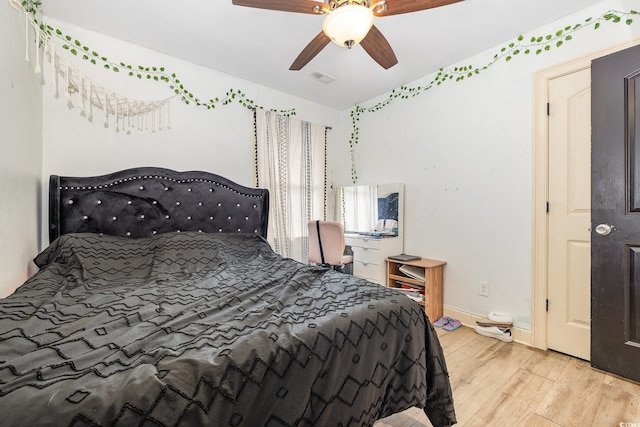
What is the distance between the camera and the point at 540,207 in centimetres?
225

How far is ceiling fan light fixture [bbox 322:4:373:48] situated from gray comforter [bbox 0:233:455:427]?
1.36m

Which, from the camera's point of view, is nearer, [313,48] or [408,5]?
[408,5]

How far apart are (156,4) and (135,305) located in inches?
80.3

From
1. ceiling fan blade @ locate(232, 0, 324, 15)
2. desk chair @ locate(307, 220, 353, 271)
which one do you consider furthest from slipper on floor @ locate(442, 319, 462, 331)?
ceiling fan blade @ locate(232, 0, 324, 15)

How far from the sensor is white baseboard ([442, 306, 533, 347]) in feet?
7.55

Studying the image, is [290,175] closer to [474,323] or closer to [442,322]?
[442,322]

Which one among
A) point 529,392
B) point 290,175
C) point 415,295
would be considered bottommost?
point 529,392

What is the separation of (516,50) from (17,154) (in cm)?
356

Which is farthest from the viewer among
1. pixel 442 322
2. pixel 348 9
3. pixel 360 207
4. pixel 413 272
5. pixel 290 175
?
pixel 360 207

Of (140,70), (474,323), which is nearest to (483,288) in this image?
(474,323)

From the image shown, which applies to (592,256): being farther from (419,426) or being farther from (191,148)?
(191,148)

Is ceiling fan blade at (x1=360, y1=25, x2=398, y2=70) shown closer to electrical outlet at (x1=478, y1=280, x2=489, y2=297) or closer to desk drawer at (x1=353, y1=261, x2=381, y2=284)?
desk drawer at (x1=353, y1=261, x2=381, y2=284)

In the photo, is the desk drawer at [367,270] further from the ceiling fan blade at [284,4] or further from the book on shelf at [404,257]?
the ceiling fan blade at [284,4]

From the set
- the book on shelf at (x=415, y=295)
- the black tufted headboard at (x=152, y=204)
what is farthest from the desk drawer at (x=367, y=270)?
the black tufted headboard at (x=152, y=204)
